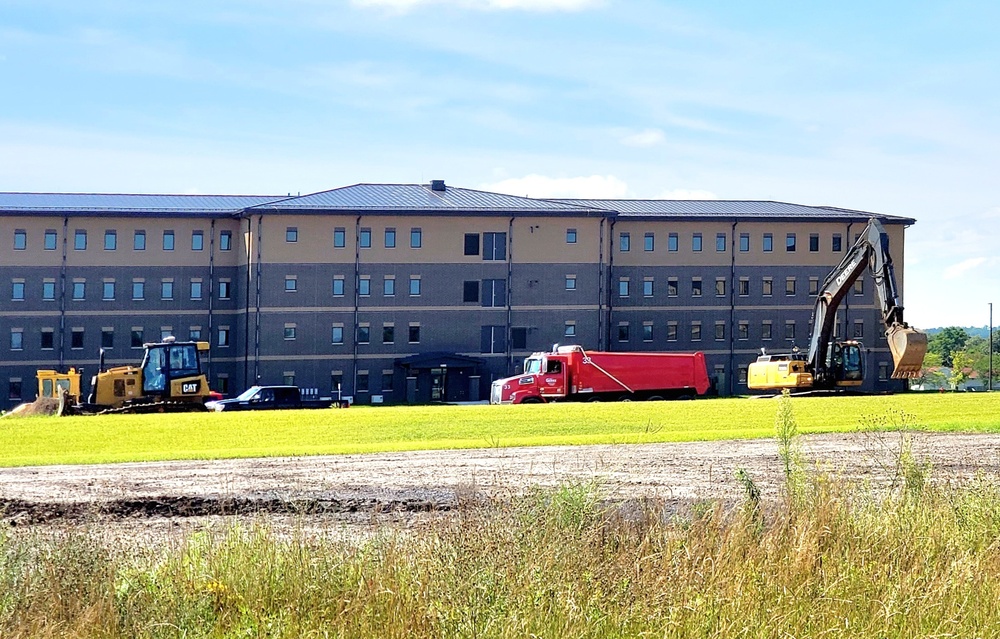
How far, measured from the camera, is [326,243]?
7700cm

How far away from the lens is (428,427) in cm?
3362

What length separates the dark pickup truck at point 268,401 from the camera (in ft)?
189

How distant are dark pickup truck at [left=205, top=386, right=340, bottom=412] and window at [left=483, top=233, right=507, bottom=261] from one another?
1920 cm

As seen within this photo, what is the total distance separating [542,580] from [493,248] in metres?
69.8

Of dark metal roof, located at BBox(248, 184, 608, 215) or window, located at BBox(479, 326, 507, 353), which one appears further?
window, located at BBox(479, 326, 507, 353)

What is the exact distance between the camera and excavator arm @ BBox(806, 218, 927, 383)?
43562 mm

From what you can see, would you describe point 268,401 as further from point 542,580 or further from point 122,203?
point 542,580

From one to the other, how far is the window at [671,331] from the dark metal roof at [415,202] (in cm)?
946

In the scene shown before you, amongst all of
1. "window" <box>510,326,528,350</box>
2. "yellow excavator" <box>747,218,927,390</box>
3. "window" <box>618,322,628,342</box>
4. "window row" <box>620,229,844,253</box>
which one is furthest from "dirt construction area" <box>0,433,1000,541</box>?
"window row" <box>620,229,844,253</box>

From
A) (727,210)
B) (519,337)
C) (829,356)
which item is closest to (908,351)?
(829,356)

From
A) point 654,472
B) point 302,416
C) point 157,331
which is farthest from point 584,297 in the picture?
point 654,472

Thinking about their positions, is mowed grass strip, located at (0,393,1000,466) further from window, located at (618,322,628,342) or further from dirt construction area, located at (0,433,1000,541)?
window, located at (618,322,628,342)

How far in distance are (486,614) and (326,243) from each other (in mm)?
69254

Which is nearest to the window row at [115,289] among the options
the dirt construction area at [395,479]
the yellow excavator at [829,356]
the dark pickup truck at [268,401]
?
the dark pickup truck at [268,401]
